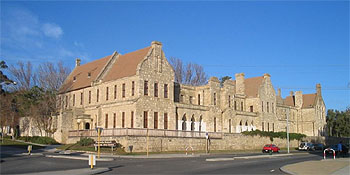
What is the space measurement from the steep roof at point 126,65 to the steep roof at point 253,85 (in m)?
27.0

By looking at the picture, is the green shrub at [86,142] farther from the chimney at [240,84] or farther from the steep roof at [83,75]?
the chimney at [240,84]

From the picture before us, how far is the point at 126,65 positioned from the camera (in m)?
51.8

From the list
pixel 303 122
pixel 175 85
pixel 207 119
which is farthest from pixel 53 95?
pixel 303 122

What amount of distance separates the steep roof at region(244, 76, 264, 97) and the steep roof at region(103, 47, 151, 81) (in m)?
27.0

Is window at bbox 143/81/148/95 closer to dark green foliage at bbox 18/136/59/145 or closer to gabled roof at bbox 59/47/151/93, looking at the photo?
gabled roof at bbox 59/47/151/93

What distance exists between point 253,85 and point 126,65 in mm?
29927

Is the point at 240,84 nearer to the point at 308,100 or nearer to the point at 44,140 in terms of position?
the point at 308,100

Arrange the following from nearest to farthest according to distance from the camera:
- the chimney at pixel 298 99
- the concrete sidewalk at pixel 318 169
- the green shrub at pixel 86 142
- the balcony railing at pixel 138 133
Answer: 1. the concrete sidewalk at pixel 318 169
2. the balcony railing at pixel 138 133
3. the green shrub at pixel 86 142
4. the chimney at pixel 298 99

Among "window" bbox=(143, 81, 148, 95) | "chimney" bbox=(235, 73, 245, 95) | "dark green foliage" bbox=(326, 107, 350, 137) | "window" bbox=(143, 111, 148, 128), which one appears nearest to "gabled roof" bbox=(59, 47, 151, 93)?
"window" bbox=(143, 81, 148, 95)

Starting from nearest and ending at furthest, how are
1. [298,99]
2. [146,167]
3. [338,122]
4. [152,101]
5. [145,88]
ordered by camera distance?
[146,167] → [145,88] → [152,101] → [298,99] → [338,122]

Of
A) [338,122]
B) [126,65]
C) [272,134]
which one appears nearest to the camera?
[126,65]

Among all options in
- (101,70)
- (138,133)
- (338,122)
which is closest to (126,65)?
(101,70)

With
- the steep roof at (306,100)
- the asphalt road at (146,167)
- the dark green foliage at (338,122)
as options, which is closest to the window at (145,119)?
the asphalt road at (146,167)

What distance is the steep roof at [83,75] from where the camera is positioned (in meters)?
57.8
